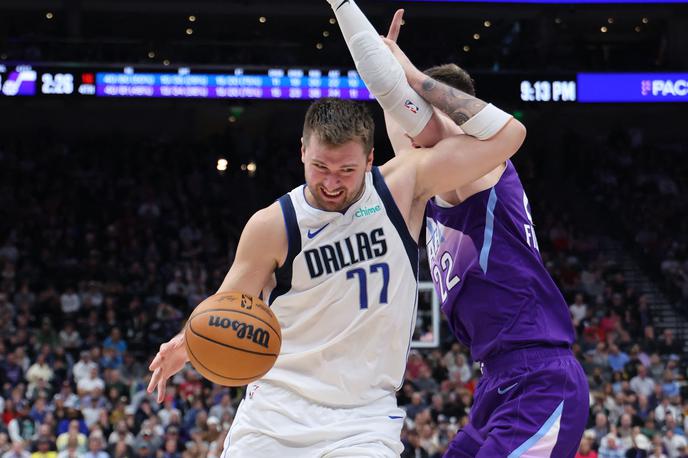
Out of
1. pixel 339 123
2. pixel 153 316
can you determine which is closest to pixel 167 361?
Result: pixel 339 123

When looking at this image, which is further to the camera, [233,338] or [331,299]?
[331,299]

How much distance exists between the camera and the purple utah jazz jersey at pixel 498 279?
4195mm

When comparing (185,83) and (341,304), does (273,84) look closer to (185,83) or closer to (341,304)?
(185,83)

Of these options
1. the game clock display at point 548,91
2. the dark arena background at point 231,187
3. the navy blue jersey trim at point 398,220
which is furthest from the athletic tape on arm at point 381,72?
the game clock display at point 548,91

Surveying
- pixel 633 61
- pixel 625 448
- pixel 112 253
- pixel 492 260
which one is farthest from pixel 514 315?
pixel 633 61

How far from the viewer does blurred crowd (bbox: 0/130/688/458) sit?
1377 centimetres

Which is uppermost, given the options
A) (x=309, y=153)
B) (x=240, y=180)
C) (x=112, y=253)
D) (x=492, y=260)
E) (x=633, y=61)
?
(x=633, y=61)

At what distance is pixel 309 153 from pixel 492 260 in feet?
3.19

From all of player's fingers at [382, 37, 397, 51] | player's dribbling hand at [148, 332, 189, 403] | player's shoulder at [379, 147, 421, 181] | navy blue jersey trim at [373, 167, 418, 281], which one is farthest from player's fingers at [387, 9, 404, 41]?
player's dribbling hand at [148, 332, 189, 403]

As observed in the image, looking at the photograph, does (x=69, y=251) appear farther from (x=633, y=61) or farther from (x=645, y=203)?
(x=633, y=61)

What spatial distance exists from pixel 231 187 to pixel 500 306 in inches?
744

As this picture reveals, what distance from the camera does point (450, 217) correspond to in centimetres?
438

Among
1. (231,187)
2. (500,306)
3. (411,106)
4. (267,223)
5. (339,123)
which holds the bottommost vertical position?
(500,306)

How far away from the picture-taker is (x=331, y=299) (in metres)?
3.79
